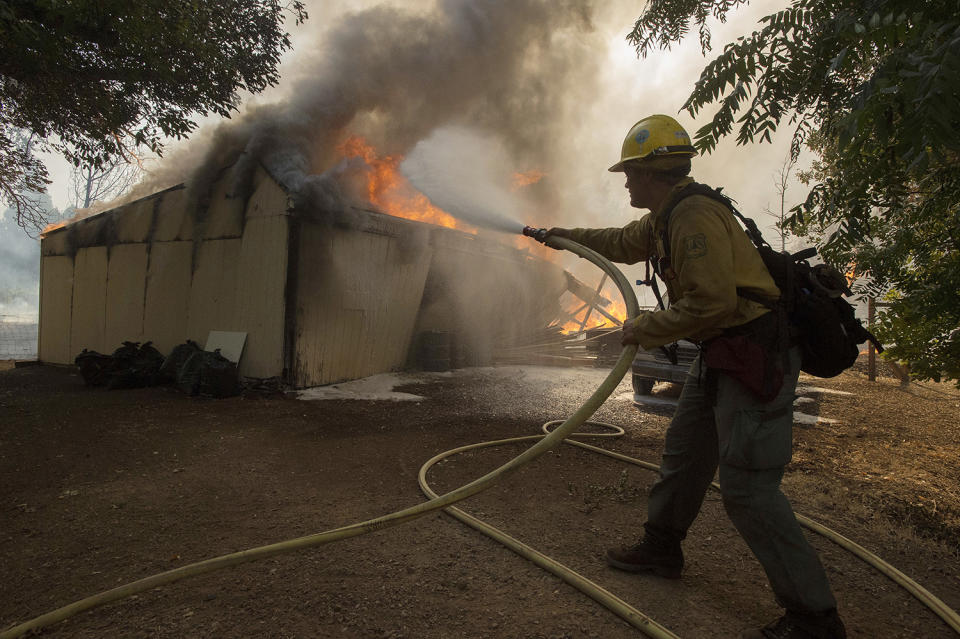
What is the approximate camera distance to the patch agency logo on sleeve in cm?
214

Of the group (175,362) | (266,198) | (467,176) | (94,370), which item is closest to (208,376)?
(175,362)

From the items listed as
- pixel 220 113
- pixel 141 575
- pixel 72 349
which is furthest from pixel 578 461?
pixel 72 349

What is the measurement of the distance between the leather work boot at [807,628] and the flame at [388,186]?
8.78m

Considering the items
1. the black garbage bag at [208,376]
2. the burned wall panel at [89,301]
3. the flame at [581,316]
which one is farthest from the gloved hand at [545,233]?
the flame at [581,316]

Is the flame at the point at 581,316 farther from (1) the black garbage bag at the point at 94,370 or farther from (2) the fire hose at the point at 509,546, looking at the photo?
(2) the fire hose at the point at 509,546

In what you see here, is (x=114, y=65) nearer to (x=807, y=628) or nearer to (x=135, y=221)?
(x=135, y=221)

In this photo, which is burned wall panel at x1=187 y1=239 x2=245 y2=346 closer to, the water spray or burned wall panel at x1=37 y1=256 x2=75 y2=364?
burned wall panel at x1=37 y1=256 x2=75 y2=364

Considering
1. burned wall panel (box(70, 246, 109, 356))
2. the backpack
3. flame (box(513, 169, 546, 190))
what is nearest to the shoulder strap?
the backpack

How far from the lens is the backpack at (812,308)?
86.4 inches

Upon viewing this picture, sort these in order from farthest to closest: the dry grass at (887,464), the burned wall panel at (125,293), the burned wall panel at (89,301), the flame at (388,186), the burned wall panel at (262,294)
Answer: the burned wall panel at (89,301)
the flame at (388,186)
the burned wall panel at (125,293)
the burned wall panel at (262,294)
the dry grass at (887,464)

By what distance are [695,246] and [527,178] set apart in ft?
39.6

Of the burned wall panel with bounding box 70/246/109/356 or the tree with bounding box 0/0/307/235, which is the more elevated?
the tree with bounding box 0/0/307/235

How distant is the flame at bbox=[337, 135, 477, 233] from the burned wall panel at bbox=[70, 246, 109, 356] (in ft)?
18.1

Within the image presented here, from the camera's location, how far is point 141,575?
2.49 metres
